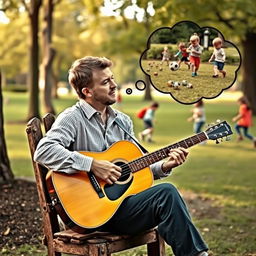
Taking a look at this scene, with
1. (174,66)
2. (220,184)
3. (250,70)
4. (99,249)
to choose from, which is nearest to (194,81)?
(174,66)

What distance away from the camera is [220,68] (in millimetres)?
4727

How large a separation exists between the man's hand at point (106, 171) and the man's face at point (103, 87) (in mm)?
466

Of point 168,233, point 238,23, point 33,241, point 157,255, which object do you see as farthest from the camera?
point 238,23

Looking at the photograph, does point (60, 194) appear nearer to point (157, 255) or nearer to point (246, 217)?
point (157, 255)

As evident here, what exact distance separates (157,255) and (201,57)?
1401mm

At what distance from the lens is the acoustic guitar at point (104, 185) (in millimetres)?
4102

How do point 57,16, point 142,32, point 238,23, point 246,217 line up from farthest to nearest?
point 57,16 → point 142,32 → point 238,23 → point 246,217

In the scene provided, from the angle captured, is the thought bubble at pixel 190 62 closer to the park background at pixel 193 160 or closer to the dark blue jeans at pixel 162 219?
the park background at pixel 193 160

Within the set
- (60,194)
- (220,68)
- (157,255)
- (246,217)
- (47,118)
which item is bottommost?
(246,217)

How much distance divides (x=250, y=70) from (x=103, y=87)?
2511 centimetres

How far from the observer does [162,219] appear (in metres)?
4.08

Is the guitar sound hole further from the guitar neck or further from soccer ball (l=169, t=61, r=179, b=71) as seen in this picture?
soccer ball (l=169, t=61, r=179, b=71)

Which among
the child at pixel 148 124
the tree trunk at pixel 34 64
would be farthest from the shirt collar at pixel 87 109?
the tree trunk at pixel 34 64

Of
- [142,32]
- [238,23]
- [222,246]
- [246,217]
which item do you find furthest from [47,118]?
[142,32]
